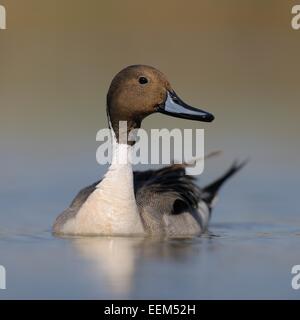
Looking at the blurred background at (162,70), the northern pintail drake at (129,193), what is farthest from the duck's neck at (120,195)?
the blurred background at (162,70)

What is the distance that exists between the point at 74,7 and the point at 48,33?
2.34 ft

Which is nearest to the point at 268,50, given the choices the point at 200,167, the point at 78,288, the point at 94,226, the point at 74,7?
the point at 74,7

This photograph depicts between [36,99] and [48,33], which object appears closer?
[36,99]

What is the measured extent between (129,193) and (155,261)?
1020mm

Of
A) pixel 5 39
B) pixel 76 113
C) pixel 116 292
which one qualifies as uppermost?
pixel 5 39

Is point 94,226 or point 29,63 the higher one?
point 29,63

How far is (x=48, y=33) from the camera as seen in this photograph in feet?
49.9

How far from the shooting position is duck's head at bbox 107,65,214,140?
8133mm

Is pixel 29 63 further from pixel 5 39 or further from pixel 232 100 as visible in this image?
pixel 232 100

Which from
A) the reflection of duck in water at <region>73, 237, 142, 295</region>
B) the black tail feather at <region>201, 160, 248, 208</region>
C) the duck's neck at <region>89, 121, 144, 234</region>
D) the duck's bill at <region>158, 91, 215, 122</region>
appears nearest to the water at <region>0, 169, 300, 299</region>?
the reflection of duck in water at <region>73, 237, 142, 295</region>

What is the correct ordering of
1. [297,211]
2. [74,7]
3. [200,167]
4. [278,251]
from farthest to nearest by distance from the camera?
[74,7], [200,167], [297,211], [278,251]

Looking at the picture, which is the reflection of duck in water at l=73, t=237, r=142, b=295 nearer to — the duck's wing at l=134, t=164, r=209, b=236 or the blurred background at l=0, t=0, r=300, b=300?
the duck's wing at l=134, t=164, r=209, b=236

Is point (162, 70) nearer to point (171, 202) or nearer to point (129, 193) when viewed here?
point (171, 202)

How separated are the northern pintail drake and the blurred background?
2.66 feet
